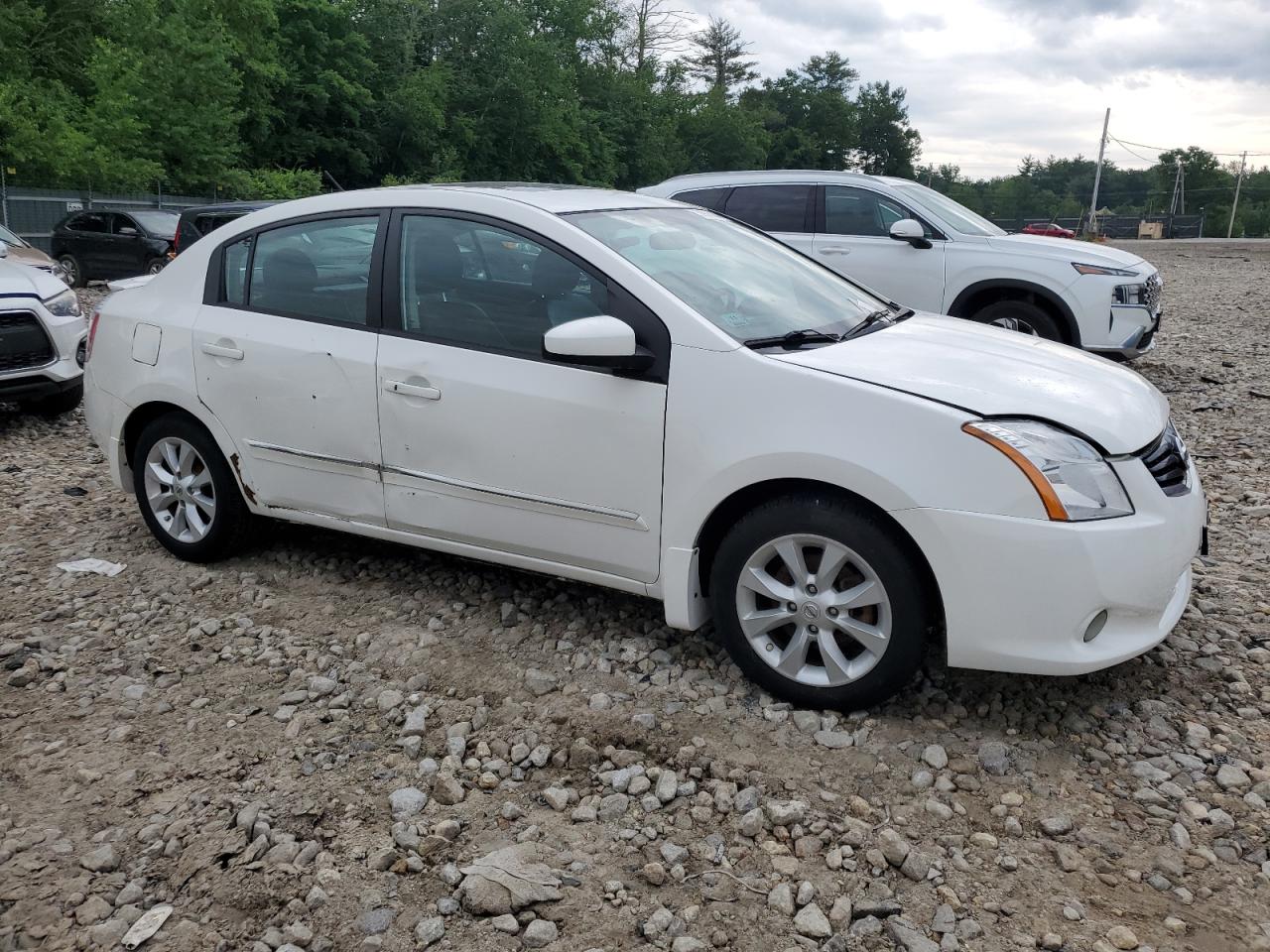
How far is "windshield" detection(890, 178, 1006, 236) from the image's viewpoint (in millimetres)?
9562

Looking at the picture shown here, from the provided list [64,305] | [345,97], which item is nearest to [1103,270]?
[64,305]

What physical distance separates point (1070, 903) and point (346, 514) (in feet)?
9.82

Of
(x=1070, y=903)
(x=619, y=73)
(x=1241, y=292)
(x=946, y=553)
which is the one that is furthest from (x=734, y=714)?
(x=619, y=73)

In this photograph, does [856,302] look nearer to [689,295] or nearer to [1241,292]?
[689,295]

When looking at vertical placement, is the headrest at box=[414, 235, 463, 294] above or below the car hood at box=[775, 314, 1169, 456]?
above

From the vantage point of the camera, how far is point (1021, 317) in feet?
30.0

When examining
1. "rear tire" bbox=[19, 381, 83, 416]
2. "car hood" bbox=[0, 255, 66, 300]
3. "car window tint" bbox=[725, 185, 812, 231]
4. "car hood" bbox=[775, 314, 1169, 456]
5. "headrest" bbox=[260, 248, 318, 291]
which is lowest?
"rear tire" bbox=[19, 381, 83, 416]

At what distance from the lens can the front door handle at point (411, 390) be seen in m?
3.98

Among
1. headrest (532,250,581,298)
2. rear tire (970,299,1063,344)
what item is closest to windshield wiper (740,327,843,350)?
headrest (532,250,581,298)

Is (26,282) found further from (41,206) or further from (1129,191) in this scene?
(1129,191)

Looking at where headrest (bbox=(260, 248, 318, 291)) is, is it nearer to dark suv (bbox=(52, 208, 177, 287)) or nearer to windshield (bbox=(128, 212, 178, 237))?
dark suv (bbox=(52, 208, 177, 287))

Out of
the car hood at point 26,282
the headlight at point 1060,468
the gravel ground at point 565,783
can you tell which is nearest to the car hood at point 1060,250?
the gravel ground at point 565,783

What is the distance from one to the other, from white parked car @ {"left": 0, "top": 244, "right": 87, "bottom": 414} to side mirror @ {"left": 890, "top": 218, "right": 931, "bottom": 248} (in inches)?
257

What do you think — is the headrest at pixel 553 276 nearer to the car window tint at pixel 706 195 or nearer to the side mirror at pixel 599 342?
the side mirror at pixel 599 342
